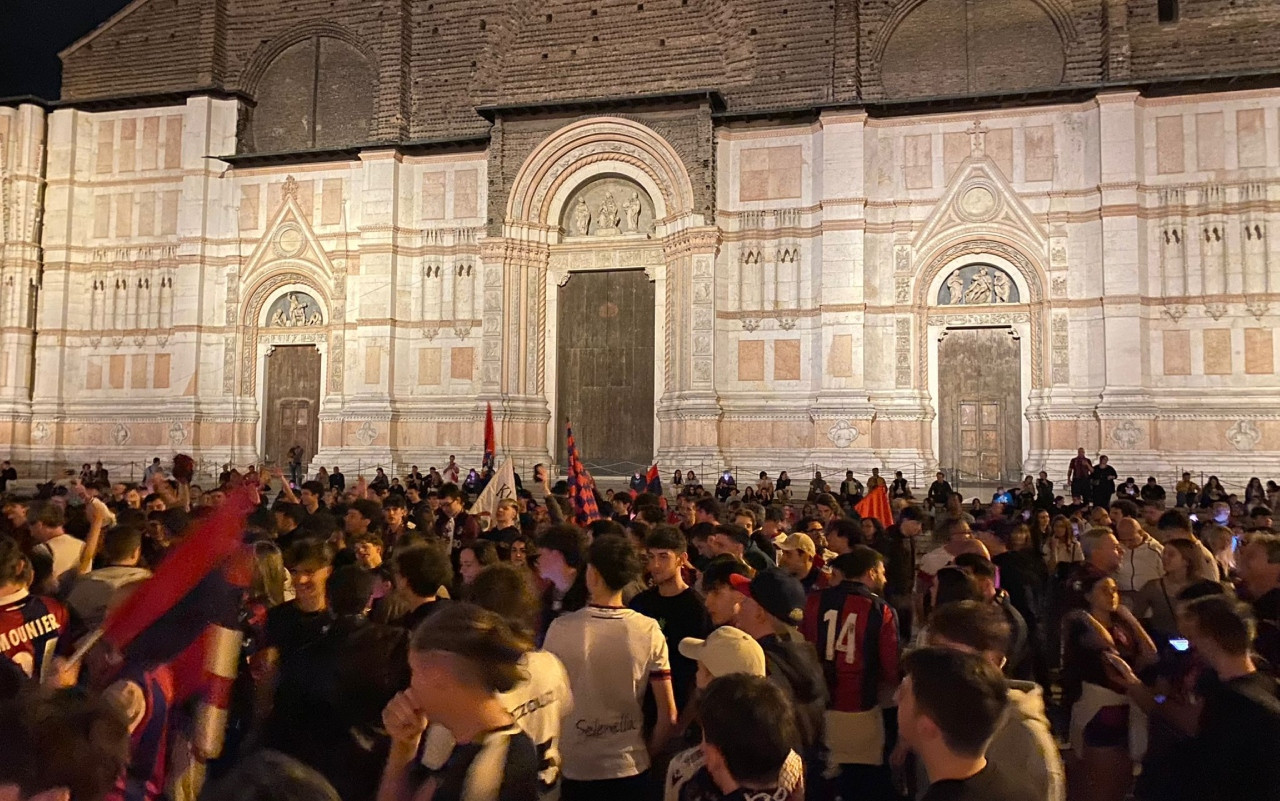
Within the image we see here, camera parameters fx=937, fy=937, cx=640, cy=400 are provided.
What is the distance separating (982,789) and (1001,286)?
22354 millimetres

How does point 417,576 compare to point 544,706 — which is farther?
point 417,576

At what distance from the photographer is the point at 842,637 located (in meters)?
5.00

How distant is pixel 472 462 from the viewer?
2500 cm

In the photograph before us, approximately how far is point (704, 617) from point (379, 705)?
1.99 meters

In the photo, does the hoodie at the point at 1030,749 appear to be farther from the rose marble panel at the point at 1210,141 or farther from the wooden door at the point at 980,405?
the rose marble panel at the point at 1210,141

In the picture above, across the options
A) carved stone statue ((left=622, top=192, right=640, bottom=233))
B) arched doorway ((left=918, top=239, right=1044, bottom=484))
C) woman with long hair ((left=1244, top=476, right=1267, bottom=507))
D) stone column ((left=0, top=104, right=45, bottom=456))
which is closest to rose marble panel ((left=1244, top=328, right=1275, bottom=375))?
woman with long hair ((left=1244, top=476, right=1267, bottom=507))

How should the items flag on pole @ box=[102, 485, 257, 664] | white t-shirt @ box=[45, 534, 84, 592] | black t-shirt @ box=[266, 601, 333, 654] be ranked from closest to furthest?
flag on pole @ box=[102, 485, 257, 664]
black t-shirt @ box=[266, 601, 333, 654]
white t-shirt @ box=[45, 534, 84, 592]

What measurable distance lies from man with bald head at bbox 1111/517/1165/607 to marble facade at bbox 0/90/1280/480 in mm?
14949

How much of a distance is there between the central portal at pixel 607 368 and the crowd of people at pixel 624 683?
18.5 meters

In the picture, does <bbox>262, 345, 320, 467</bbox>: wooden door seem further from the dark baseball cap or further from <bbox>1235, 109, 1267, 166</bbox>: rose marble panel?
the dark baseball cap

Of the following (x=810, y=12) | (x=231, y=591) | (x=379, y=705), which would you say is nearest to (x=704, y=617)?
(x=379, y=705)

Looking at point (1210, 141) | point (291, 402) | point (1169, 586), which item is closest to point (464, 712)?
point (1169, 586)

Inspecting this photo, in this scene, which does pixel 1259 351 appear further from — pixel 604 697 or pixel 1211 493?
pixel 604 697

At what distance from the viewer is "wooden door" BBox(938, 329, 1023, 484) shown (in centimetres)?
2300
